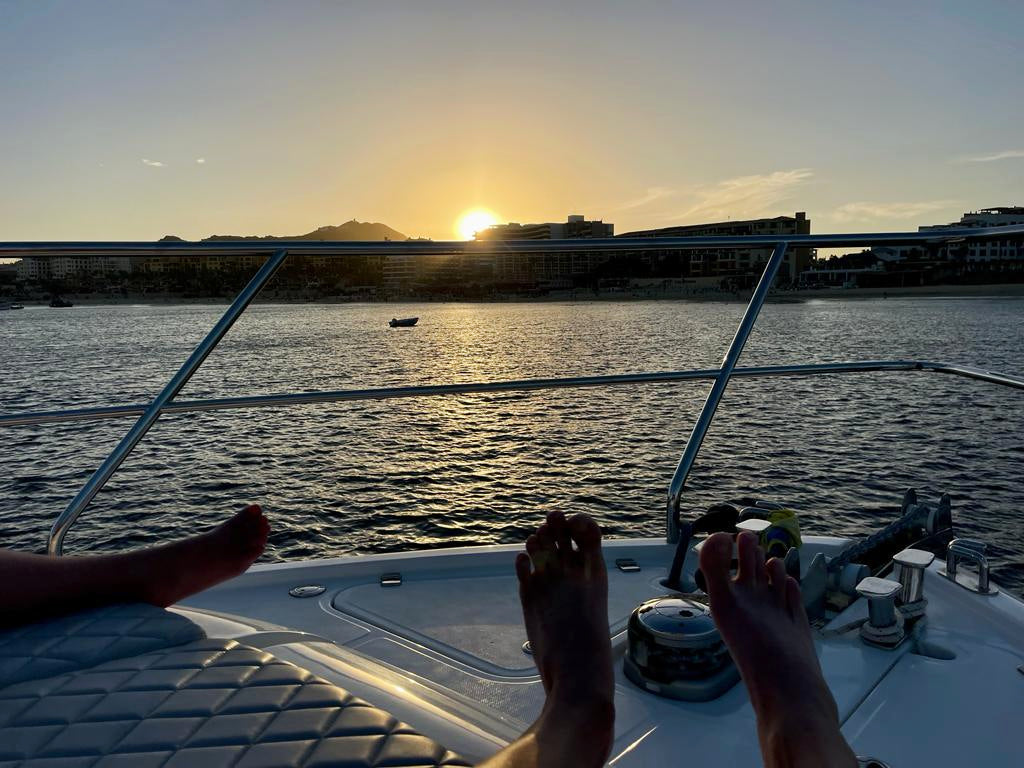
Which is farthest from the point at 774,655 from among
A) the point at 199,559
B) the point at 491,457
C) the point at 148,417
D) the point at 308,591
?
the point at 491,457

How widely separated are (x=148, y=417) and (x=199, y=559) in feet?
1.11

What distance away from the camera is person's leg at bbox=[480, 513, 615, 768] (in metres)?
0.69

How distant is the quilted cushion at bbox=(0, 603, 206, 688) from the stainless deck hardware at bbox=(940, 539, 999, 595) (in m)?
1.19

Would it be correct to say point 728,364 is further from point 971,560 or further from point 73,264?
point 73,264

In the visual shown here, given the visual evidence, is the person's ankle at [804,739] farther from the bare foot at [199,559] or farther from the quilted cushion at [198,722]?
the bare foot at [199,559]

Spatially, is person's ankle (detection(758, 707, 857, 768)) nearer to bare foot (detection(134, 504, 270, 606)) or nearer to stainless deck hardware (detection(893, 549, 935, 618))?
stainless deck hardware (detection(893, 549, 935, 618))

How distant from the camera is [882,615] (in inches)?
45.2

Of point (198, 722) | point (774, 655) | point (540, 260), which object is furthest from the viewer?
point (540, 260)

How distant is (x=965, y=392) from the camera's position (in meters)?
16.5

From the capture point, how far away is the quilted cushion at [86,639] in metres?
0.71

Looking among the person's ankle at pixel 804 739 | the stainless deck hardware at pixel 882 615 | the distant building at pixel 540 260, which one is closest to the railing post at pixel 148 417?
the distant building at pixel 540 260

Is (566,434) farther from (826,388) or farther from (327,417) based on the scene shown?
(826,388)

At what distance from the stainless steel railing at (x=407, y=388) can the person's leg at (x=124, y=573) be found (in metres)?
0.26

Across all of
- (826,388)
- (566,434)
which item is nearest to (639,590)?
(566,434)
